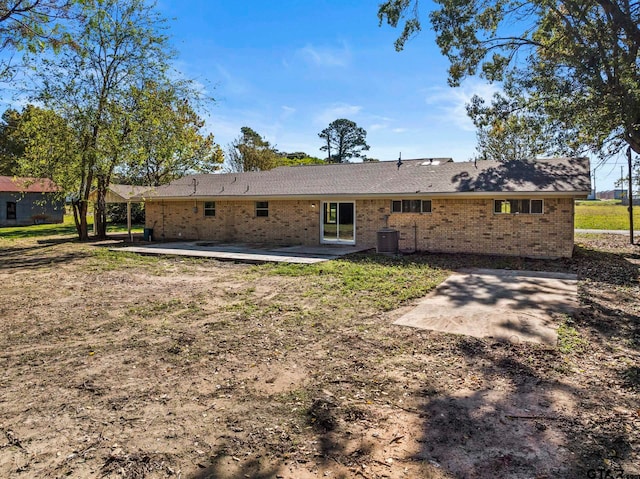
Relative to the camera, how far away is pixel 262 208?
17203mm

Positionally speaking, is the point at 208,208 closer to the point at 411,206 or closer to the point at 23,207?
the point at 411,206

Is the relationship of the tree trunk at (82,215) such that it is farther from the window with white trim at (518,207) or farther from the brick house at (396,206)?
the window with white trim at (518,207)

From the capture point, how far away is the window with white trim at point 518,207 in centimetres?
1225

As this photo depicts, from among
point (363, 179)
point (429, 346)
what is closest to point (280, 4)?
point (363, 179)

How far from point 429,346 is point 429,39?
1214 cm

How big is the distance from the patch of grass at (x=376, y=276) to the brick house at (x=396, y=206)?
7.51 ft

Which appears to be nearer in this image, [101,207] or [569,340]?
[569,340]

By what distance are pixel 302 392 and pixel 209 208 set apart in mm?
15847

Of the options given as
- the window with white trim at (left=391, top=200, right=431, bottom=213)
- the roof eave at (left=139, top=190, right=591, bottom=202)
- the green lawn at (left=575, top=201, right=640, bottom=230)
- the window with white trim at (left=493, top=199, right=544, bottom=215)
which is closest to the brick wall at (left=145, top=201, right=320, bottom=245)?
the roof eave at (left=139, top=190, right=591, bottom=202)

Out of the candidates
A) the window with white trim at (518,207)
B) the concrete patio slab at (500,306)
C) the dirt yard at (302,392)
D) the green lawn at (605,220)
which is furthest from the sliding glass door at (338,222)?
the green lawn at (605,220)

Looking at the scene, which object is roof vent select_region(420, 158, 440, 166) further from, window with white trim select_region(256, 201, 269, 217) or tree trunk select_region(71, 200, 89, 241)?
tree trunk select_region(71, 200, 89, 241)

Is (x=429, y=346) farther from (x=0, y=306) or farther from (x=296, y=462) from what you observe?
(x=0, y=306)

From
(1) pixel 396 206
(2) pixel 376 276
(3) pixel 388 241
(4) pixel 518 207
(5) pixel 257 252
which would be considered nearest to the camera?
(2) pixel 376 276

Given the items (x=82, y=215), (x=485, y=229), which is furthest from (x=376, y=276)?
(x=82, y=215)
